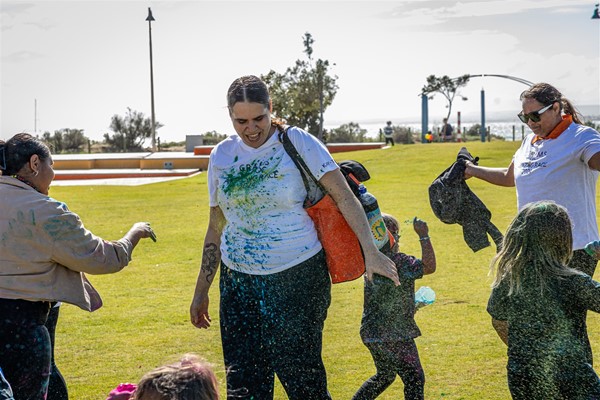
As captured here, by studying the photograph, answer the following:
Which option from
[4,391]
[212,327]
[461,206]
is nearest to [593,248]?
[461,206]

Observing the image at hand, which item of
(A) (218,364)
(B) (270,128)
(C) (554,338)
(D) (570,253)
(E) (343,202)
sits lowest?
(A) (218,364)

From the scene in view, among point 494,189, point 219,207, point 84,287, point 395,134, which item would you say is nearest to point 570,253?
point 219,207

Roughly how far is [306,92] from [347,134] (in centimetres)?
402

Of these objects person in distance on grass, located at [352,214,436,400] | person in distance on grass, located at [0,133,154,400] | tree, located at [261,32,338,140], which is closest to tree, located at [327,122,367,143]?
tree, located at [261,32,338,140]

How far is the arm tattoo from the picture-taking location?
16.0 ft

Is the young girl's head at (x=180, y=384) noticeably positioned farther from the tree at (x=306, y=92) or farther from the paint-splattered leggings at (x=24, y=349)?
the tree at (x=306, y=92)

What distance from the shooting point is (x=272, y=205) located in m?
4.48

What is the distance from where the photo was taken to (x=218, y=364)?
21.5 ft

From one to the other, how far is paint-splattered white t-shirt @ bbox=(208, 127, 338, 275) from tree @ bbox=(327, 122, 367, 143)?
44.0 metres

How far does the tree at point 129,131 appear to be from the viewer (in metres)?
49.2

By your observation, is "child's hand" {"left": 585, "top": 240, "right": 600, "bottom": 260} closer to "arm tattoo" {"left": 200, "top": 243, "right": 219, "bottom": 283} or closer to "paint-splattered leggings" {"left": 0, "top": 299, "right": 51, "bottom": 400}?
"arm tattoo" {"left": 200, "top": 243, "right": 219, "bottom": 283}

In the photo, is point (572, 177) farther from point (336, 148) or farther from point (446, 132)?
point (446, 132)

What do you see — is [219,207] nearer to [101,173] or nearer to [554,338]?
[554,338]

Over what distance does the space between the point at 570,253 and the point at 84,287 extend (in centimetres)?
258
